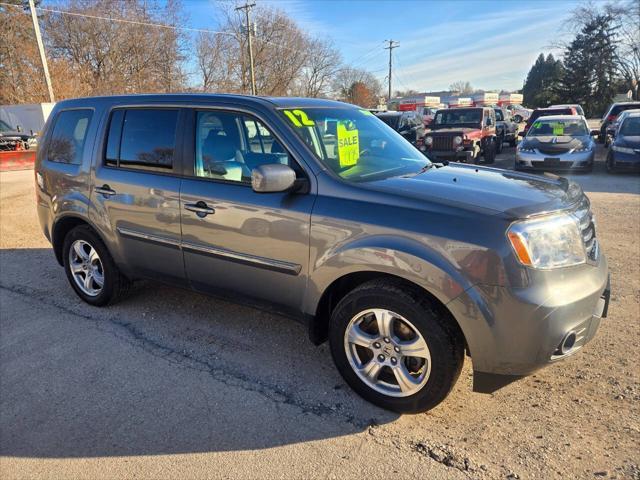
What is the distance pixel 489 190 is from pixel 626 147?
40.0 ft

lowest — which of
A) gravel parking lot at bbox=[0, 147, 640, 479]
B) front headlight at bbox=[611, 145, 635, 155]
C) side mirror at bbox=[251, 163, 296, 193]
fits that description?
gravel parking lot at bbox=[0, 147, 640, 479]

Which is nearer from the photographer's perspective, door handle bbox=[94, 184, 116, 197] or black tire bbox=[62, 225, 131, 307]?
door handle bbox=[94, 184, 116, 197]

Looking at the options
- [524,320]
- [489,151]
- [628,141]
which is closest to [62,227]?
[524,320]

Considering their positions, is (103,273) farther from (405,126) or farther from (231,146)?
(405,126)

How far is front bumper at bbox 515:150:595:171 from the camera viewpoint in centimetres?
1283

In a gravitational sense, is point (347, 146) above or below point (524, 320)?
above

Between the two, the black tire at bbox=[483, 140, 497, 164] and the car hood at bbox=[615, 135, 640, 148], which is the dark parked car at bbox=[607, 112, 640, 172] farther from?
the black tire at bbox=[483, 140, 497, 164]

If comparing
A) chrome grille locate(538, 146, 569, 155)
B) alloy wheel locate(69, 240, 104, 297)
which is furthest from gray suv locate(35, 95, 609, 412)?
chrome grille locate(538, 146, 569, 155)

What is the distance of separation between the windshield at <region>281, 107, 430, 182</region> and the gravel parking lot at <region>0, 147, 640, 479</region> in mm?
1423

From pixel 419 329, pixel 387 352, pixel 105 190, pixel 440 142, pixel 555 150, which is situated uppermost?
pixel 105 190

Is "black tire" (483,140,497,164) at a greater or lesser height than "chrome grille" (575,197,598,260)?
lesser

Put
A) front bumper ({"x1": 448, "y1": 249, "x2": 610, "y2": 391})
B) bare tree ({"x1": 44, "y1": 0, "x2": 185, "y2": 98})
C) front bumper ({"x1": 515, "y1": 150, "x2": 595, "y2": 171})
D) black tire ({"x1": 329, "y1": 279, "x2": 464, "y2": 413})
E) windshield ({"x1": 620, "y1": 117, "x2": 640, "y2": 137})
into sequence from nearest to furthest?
front bumper ({"x1": 448, "y1": 249, "x2": 610, "y2": 391}), black tire ({"x1": 329, "y1": 279, "x2": 464, "y2": 413}), front bumper ({"x1": 515, "y1": 150, "x2": 595, "y2": 171}), windshield ({"x1": 620, "y1": 117, "x2": 640, "y2": 137}), bare tree ({"x1": 44, "y1": 0, "x2": 185, "y2": 98})

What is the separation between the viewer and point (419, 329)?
8.69 ft

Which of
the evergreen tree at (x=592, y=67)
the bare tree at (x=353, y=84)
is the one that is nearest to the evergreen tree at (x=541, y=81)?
the evergreen tree at (x=592, y=67)
